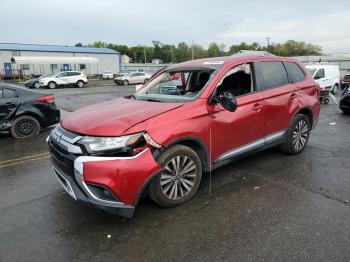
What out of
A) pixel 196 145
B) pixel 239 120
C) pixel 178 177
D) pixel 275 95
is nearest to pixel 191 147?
pixel 196 145

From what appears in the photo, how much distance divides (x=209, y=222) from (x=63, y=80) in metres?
31.2

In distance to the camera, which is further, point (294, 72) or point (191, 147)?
point (294, 72)

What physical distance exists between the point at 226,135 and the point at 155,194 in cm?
134

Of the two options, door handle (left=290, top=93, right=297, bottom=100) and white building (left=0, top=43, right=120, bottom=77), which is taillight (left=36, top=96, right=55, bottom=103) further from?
white building (left=0, top=43, right=120, bottom=77)

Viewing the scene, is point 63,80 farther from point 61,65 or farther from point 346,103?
point 346,103

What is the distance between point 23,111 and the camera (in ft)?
27.1

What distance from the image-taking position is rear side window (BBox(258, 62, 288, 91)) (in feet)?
16.9

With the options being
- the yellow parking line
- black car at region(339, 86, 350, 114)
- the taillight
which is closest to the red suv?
the yellow parking line

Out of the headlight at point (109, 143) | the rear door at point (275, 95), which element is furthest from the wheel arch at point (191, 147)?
the rear door at point (275, 95)

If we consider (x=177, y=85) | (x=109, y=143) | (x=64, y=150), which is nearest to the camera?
(x=109, y=143)

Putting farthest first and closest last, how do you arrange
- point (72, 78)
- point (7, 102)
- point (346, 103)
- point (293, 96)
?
point (72, 78) < point (346, 103) < point (7, 102) < point (293, 96)

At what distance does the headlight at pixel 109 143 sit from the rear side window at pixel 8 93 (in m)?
5.84

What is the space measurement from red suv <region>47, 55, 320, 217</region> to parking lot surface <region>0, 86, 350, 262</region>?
34cm

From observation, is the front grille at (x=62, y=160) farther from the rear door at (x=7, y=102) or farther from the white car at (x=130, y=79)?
the white car at (x=130, y=79)
